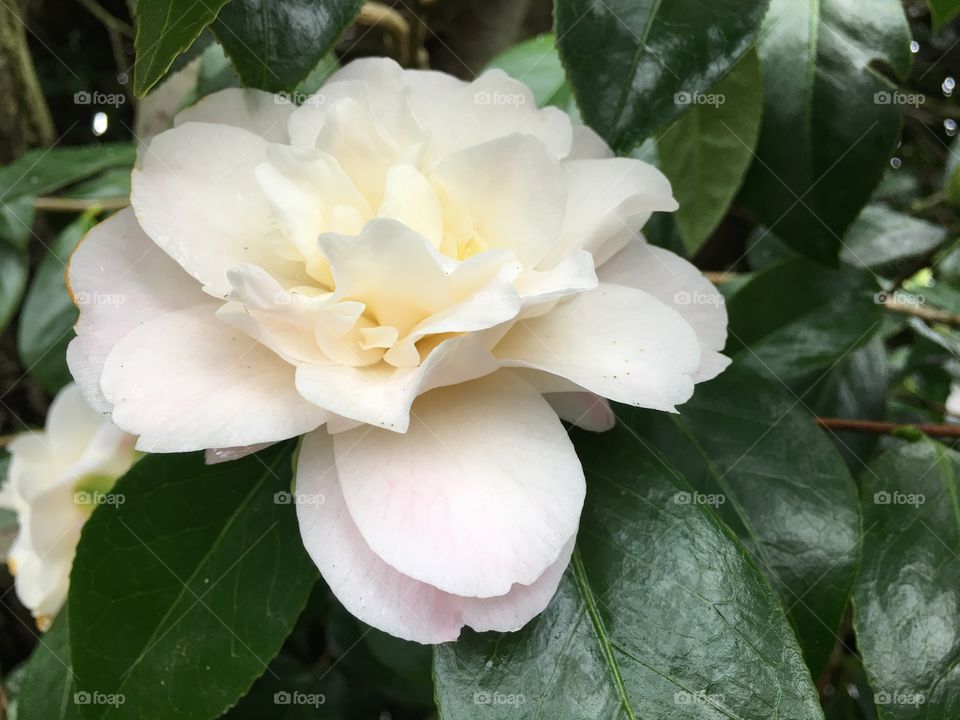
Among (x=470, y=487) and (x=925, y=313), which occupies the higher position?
(x=470, y=487)

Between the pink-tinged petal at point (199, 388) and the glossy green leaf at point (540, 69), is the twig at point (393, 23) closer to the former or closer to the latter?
the glossy green leaf at point (540, 69)

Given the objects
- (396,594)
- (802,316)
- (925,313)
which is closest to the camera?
(396,594)

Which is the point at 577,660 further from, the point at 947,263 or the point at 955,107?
the point at 955,107

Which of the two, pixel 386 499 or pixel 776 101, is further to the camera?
pixel 776 101

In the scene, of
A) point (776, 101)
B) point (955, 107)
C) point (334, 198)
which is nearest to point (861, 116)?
point (776, 101)

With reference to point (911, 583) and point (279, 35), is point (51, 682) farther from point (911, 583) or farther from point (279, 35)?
point (911, 583)

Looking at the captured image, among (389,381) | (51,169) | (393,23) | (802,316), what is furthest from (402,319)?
(51,169)

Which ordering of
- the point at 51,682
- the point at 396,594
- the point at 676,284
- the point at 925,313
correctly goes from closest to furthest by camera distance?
1. the point at 396,594
2. the point at 676,284
3. the point at 51,682
4. the point at 925,313

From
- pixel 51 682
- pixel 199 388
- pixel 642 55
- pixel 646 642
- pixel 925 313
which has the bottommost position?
pixel 51 682
